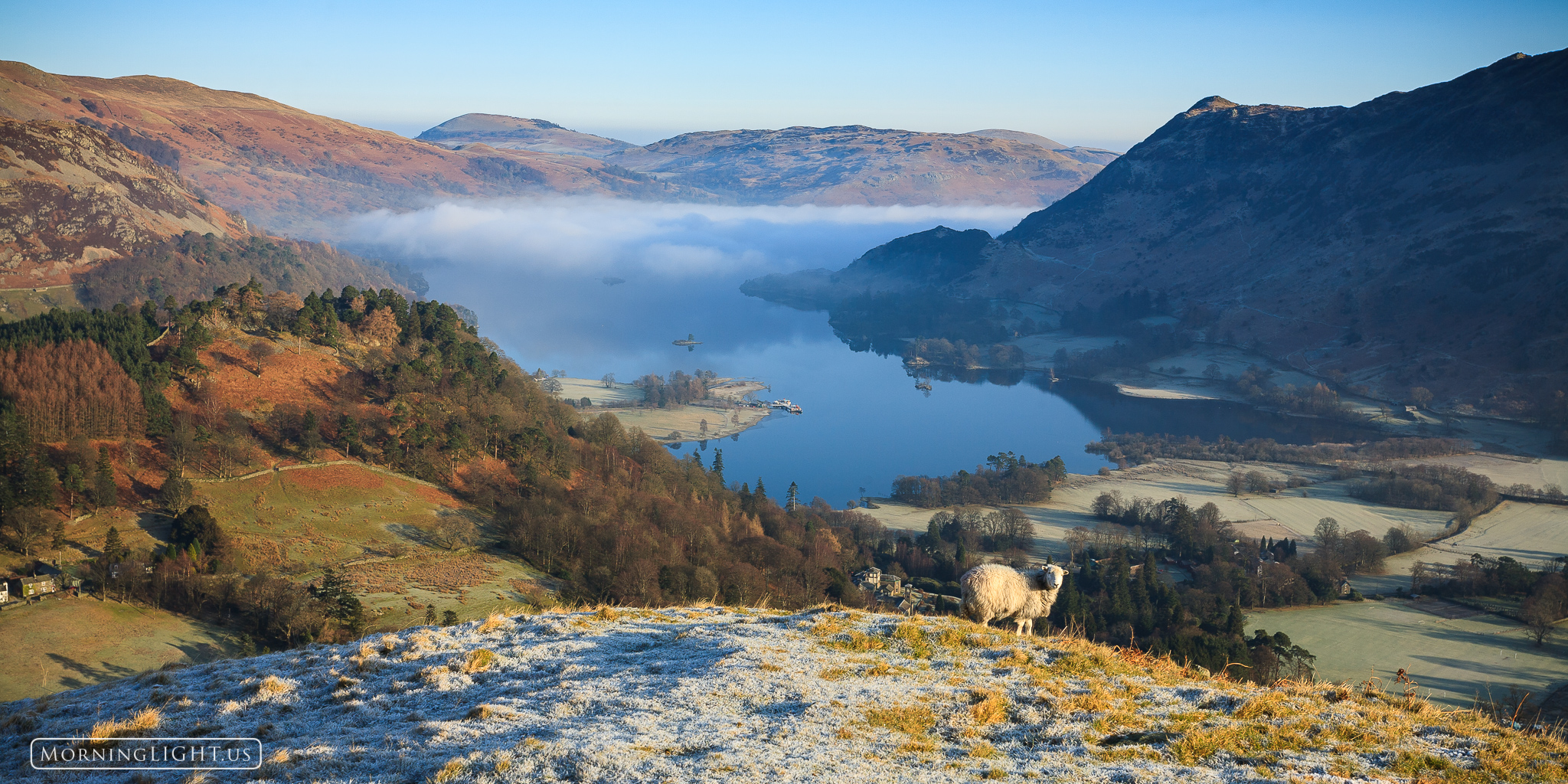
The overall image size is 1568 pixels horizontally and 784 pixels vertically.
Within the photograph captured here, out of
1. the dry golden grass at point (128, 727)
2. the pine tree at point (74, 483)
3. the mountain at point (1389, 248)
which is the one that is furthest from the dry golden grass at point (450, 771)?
the mountain at point (1389, 248)

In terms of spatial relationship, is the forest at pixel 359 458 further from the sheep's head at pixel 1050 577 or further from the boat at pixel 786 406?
the boat at pixel 786 406

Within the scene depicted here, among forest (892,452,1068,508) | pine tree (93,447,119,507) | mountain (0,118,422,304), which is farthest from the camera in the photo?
mountain (0,118,422,304)

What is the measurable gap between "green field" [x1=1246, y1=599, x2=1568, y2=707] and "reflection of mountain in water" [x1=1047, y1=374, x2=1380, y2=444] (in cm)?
5970

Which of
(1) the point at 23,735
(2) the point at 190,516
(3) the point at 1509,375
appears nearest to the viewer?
(1) the point at 23,735

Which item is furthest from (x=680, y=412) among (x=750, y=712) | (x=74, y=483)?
(x=750, y=712)

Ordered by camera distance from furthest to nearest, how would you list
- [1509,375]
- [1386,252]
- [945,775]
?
[1386,252] → [1509,375] → [945,775]

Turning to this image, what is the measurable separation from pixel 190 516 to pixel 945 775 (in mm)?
34342

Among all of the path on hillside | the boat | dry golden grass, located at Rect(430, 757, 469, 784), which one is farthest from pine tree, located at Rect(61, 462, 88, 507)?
the boat

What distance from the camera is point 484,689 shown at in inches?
407

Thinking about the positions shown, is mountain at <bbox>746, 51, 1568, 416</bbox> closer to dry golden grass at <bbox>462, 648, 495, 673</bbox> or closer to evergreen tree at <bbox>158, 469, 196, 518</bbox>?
dry golden grass at <bbox>462, 648, 495, 673</bbox>

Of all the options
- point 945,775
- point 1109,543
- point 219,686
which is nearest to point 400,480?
point 219,686

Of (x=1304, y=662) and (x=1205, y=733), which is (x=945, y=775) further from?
(x=1304, y=662)

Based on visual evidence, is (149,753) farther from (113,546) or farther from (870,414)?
(870,414)

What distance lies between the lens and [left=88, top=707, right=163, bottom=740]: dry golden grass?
30.3 ft
